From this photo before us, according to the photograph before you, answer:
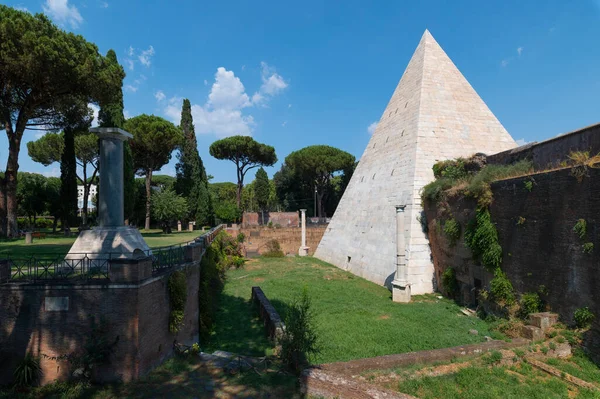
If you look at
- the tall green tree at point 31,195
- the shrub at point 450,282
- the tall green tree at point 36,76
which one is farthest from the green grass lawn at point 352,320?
the tall green tree at point 31,195

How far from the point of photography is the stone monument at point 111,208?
7758 mm

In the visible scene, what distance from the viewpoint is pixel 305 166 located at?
41406 mm

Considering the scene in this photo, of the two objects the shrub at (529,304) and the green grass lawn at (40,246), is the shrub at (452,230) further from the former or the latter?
the green grass lawn at (40,246)

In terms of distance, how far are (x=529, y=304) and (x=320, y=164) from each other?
33.4 m

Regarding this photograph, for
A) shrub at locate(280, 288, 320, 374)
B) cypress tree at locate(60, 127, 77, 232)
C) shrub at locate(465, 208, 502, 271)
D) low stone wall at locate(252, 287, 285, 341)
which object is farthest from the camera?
cypress tree at locate(60, 127, 77, 232)

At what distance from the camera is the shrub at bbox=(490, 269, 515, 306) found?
9.11m

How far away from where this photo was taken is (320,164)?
40.8m

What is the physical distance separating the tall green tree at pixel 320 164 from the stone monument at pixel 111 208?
109ft

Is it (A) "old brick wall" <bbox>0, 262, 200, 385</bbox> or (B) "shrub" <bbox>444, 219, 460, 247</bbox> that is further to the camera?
(B) "shrub" <bbox>444, 219, 460, 247</bbox>

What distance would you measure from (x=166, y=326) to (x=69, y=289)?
206cm

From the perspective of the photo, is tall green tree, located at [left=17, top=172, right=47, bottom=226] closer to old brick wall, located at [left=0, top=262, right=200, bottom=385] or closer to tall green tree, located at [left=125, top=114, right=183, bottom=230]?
tall green tree, located at [left=125, top=114, right=183, bottom=230]

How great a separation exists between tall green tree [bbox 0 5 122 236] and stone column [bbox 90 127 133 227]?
33.5 feet

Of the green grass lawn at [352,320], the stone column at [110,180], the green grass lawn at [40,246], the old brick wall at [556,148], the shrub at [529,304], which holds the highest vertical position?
the old brick wall at [556,148]

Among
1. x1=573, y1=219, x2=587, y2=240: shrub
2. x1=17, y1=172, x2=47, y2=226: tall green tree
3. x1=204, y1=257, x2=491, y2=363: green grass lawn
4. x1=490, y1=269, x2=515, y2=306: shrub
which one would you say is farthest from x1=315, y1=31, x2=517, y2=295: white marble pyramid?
x1=17, y1=172, x2=47, y2=226: tall green tree
